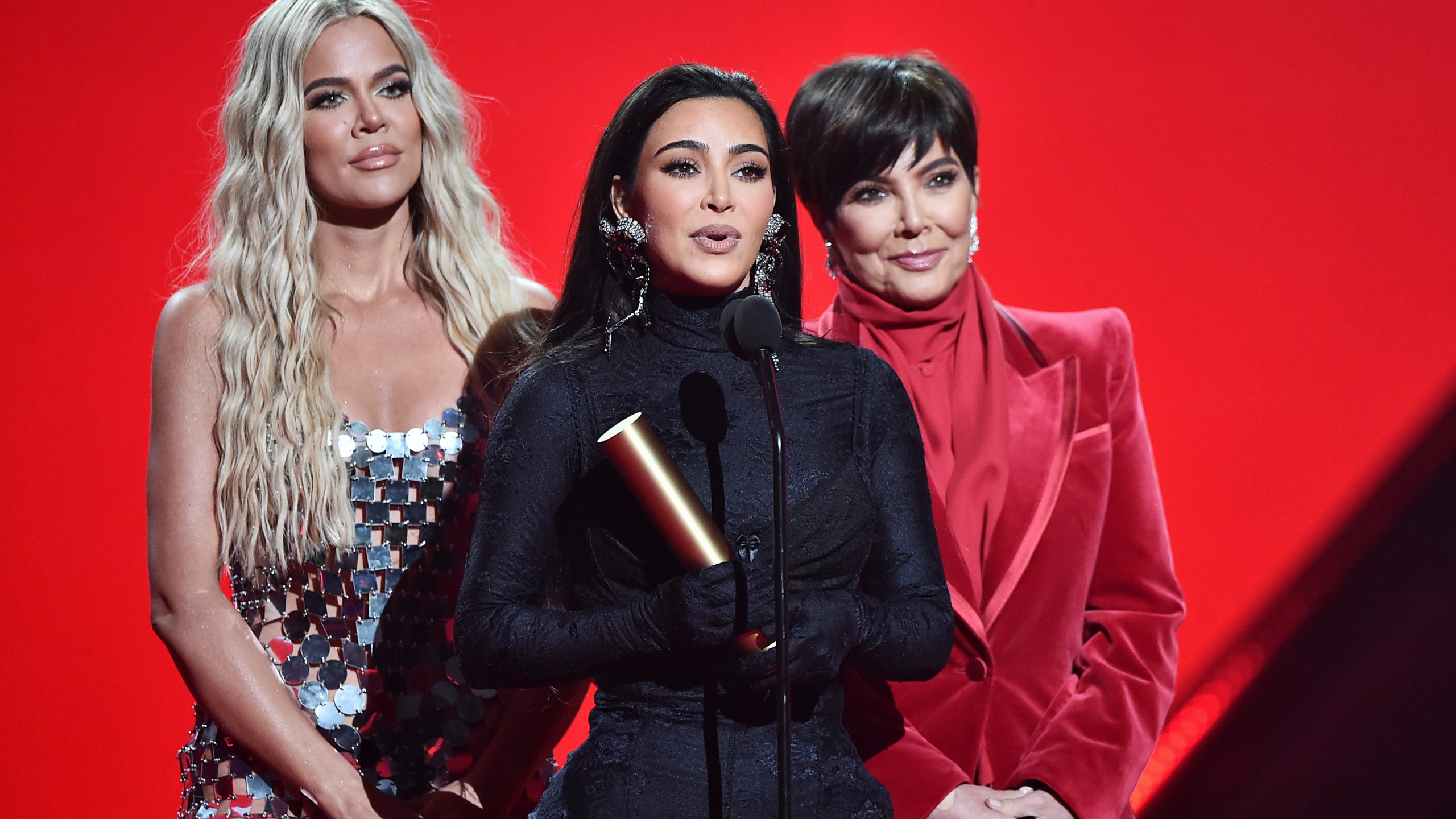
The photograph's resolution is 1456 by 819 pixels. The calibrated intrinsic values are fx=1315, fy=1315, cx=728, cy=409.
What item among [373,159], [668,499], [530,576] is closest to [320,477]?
[373,159]

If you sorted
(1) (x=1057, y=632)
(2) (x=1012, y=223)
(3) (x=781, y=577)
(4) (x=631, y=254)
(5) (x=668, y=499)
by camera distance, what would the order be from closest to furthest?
(3) (x=781, y=577), (5) (x=668, y=499), (4) (x=631, y=254), (1) (x=1057, y=632), (2) (x=1012, y=223)

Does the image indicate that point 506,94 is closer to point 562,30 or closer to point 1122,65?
point 562,30

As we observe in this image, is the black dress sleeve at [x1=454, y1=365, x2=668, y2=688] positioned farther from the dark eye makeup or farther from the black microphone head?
the dark eye makeup

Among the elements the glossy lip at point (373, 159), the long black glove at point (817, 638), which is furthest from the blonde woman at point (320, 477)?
the long black glove at point (817, 638)

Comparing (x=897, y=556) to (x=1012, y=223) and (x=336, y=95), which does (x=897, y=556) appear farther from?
(x=1012, y=223)

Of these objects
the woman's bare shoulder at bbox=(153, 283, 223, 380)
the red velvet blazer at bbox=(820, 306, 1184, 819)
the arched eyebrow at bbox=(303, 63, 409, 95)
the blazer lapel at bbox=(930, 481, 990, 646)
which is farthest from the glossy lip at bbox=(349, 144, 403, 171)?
the blazer lapel at bbox=(930, 481, 990, 646)

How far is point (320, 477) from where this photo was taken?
2.10 metres

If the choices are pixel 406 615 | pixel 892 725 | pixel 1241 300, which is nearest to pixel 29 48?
pixel 406 615

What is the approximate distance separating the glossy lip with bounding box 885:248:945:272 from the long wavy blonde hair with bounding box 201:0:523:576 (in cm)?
75

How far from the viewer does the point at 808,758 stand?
4.93 feet

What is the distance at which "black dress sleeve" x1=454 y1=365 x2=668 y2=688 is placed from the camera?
4.69 feet

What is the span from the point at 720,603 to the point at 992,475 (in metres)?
0.76

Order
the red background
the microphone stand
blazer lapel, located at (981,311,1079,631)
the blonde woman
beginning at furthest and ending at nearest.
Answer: the red background
the blonde woman
blazer lapel, located at (981,311,1079,631)
the microphone stand

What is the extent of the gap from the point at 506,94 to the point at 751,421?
1.58 m
